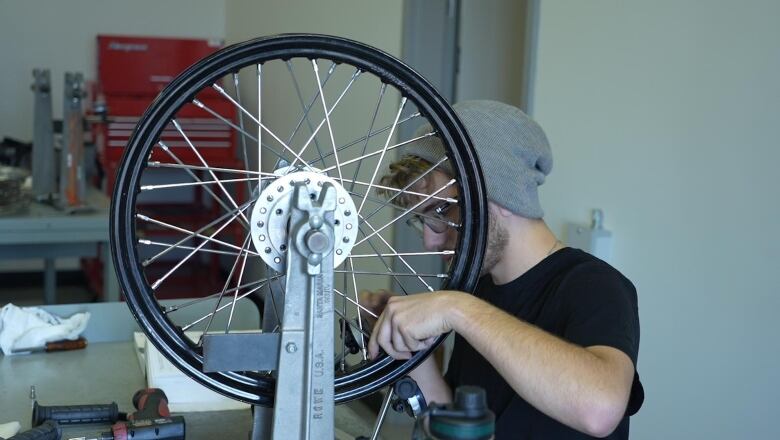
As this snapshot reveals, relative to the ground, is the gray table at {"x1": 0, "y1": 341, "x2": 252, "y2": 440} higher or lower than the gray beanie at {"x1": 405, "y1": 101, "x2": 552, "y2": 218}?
lower

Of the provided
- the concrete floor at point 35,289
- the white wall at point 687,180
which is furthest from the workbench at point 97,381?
the concrete floor at point 35,289

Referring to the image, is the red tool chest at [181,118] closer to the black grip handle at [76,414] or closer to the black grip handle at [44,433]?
the black grip handle at [76,414]

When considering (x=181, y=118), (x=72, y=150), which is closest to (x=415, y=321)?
(x=72, y=150)

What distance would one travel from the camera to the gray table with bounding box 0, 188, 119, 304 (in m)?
3.08

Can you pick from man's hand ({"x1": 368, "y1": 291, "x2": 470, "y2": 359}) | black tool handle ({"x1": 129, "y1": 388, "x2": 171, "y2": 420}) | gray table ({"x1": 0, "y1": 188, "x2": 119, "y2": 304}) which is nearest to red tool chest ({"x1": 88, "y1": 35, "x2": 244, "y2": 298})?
gray table ({"x1": 0, "y1": 188, "x2": 119, "y2": 304})

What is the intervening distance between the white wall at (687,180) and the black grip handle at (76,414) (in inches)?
48.1

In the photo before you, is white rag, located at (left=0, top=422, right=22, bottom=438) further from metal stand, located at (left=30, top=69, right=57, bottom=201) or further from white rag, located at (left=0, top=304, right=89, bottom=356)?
metal stand, located at (left=30, top=69, right=57, bottom=201)

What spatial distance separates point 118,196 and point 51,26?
481 centimetres

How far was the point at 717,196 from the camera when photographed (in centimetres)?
191

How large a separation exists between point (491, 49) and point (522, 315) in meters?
2.09

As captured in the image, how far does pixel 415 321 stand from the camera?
1.06 m

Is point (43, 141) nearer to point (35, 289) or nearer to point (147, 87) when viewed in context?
point (147, 87)

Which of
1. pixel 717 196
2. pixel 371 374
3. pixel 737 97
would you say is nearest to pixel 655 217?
pixel 717 196

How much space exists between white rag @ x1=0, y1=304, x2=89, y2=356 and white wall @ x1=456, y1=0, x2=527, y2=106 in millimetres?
1848
